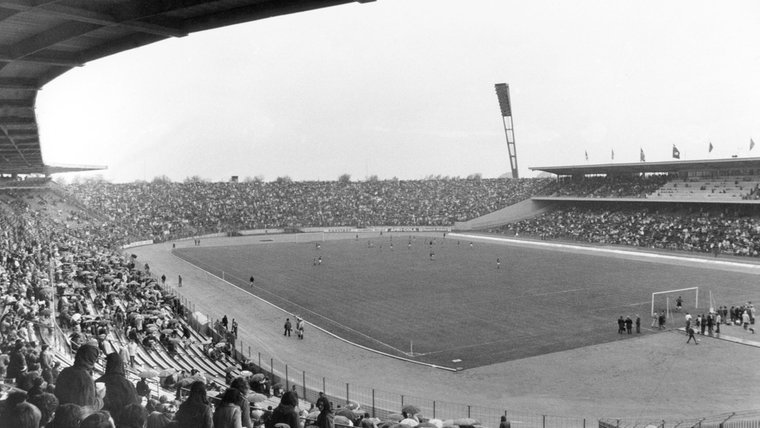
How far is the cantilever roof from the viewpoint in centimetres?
6219

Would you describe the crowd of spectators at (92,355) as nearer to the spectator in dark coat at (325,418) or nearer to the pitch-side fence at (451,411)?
the spectator in dark coat at (325,418)

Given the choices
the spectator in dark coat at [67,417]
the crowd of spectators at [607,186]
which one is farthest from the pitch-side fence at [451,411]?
the crowd of spectators at [607,186]

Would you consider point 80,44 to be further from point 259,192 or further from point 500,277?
point 259,192

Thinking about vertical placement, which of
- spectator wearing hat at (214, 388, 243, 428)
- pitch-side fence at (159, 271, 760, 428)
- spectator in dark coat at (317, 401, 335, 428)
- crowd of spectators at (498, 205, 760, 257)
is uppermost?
spectator wearing hat at (214, 388, 243, 428)

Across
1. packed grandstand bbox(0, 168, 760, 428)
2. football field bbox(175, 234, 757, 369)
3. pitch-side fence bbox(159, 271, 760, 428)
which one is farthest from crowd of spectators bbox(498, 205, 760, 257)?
pitch-side fence bbox(159, 271, 760, 428)

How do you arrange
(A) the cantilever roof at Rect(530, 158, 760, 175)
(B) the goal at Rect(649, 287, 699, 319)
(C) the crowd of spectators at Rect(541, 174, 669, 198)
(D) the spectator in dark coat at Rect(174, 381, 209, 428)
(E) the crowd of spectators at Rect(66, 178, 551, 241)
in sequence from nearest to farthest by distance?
(D) the spectator in dark coat at Rect(174, 381, 209, 428)
(B) the goal at Rect(649, 287, 699, 319)
(A) the cantilever roof at Rect(530, 158, 760, 175)
(C) the crowd of spectators at Rect(541, 174, 669, 198)
(E) the crowd of spectators at Rect(66, 178, 551, 241)

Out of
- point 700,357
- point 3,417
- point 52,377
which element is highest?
point 3,417

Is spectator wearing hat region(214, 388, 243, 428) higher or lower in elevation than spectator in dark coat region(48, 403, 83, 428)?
lower

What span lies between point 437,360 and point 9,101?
17.5 meters

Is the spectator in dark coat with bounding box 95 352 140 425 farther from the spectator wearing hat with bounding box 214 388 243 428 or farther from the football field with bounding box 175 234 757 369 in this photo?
the football field with bounding box 175 234 757 369

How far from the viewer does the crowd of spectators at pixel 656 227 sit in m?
56.9

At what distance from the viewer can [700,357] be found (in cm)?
2480

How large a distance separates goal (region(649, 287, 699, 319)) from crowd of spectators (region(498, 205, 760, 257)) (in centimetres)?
2044

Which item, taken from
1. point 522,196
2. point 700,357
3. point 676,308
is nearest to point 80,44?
point 700,357
